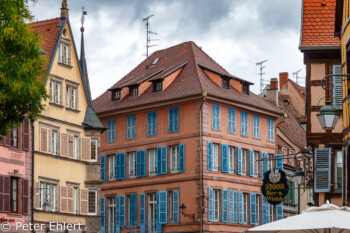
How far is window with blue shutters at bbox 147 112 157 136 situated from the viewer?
60.8 m

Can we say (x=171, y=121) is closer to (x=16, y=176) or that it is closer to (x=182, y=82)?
(x=182, y=82)

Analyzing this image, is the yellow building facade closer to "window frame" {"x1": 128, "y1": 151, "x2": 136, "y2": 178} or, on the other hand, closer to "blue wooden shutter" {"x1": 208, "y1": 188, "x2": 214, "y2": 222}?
"blue wooden shutter" {"x1": 208, "y1": 188, "x2": 214, "y2": 222}

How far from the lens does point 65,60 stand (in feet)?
162

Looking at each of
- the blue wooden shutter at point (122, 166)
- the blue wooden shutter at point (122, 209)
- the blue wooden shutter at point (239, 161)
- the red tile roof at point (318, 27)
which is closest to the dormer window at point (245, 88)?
the blue wooden shutter at point (239, 161)

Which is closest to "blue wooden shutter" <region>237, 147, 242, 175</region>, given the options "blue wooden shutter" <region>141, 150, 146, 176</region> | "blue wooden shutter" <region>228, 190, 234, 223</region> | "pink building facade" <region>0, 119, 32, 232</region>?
"blue wooden shutter" <region>228, 190, 234, 223</region>

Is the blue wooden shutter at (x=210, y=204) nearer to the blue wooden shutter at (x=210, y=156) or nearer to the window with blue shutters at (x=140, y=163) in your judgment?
the blue wooden shutter at (x=210, y=156)

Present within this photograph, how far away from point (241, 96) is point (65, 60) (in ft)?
53.5

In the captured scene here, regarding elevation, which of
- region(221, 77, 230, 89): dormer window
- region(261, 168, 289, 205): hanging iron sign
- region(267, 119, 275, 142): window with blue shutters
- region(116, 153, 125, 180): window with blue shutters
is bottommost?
region(261, 168, 289, 205): hanging iron sign

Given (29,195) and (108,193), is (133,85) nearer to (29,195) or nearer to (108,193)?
(108,193)

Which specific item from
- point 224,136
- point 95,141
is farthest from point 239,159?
point 95,141

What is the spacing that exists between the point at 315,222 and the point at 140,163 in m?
43.9

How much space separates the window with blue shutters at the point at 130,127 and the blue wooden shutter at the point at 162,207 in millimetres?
4628

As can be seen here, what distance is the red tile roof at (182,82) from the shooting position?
2347 inches

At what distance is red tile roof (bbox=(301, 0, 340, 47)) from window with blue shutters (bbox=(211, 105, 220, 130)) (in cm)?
2070
